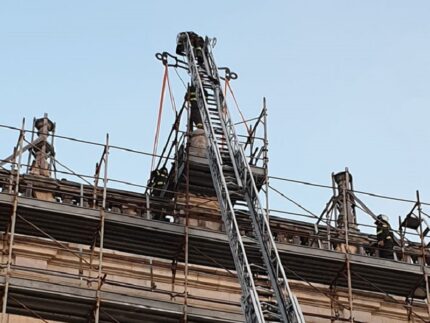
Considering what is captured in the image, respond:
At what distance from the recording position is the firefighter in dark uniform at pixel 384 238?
117ft

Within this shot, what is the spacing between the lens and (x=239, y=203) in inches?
1313

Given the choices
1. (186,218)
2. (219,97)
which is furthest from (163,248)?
(219,97)

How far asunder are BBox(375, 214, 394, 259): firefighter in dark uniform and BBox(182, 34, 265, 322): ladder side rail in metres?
4.38

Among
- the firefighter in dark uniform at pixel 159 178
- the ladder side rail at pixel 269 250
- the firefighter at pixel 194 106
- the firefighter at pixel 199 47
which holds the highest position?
the firefighter at pixel 199 47

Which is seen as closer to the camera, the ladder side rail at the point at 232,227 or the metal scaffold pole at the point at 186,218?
the ladder side rail at the point at 232,227

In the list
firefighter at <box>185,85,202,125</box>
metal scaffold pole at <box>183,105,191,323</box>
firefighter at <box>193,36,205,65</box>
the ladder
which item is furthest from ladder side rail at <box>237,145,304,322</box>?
firefighter at <box>193,36,205,65</box>

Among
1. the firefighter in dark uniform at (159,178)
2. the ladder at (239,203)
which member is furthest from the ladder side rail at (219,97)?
the firefighter in dark uniform at (159,178)

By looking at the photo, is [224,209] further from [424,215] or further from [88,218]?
[424,215]

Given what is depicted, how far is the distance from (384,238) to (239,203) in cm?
449

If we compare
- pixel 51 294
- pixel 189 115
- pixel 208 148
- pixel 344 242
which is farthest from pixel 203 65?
pixel 51 294

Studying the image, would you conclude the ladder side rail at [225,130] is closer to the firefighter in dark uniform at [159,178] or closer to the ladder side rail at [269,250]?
the ladder side rail at [269,250]

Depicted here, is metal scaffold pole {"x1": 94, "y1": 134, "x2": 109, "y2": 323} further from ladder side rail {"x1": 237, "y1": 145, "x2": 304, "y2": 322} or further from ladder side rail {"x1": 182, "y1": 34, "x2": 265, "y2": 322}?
ladder side rail {"x1": 237, "y1": 145, "x2": 304, "y2": 322}

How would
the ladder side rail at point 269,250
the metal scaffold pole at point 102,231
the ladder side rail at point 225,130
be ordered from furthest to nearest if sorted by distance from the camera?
the ladder side rail at point 225,130, the metal scaffold pole at point 102,231, the ladder side rail at point 269,250

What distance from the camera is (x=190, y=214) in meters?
33.8
